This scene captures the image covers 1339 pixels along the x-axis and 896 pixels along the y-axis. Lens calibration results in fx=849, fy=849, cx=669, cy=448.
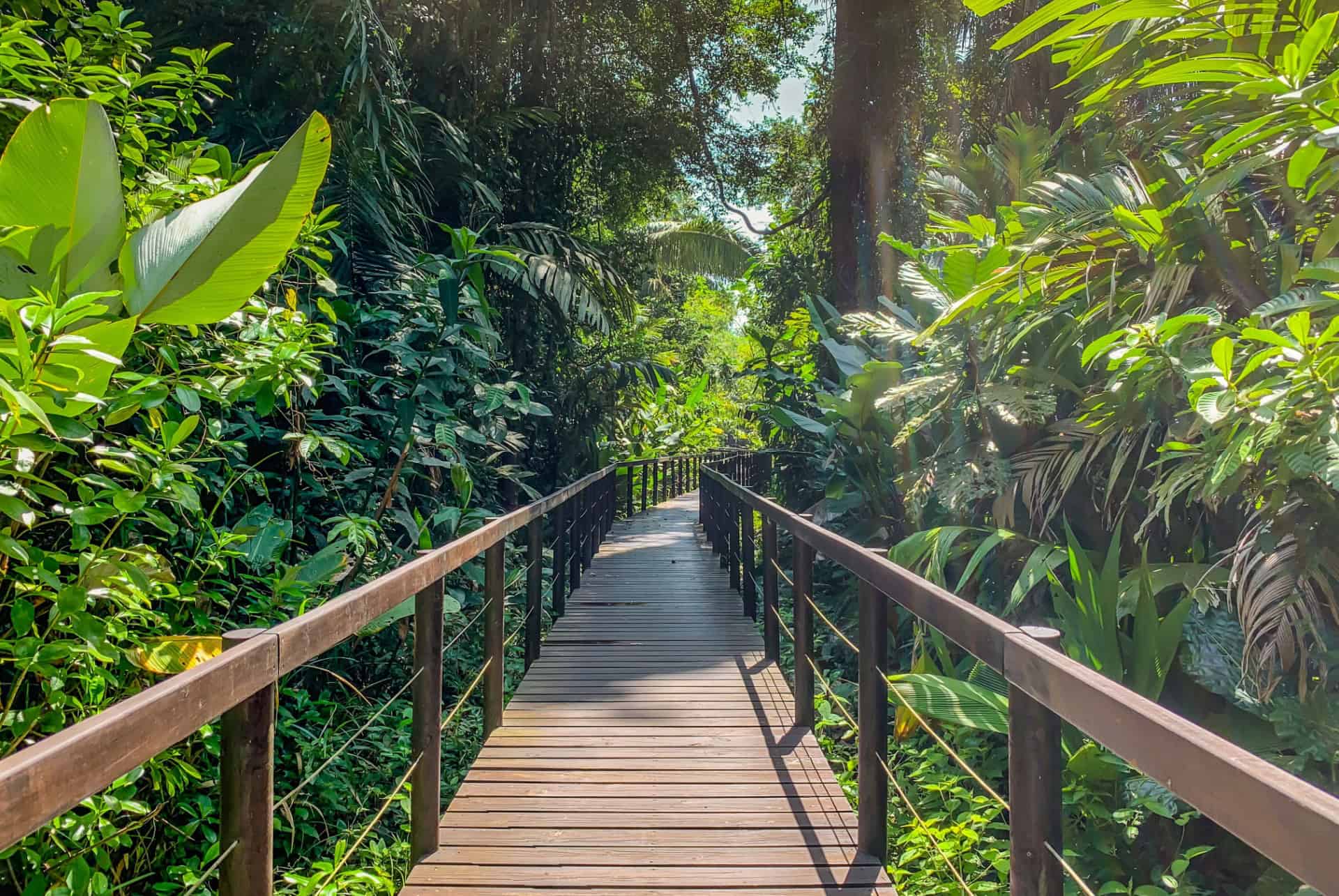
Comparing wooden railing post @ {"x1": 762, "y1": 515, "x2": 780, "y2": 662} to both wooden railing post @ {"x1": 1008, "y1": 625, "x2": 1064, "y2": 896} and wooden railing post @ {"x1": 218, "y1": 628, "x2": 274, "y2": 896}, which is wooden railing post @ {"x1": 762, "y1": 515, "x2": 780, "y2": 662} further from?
wooden railing post @ {"x1": 218, "y1": 628, "x2": 274, "y2": 896}

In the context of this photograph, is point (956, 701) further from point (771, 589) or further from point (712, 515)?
point (712, 515)

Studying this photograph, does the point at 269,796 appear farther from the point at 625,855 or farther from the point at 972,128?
the point at 972,128

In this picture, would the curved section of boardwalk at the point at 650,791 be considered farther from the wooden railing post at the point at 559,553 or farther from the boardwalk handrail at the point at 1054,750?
the wooden railing post at the point at 559,553

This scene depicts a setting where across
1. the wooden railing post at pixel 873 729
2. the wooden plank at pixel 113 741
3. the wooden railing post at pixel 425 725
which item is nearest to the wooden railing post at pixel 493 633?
the wooden railing post at pixel 425 725

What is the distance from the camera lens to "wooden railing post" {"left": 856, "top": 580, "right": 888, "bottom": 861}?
242 cm

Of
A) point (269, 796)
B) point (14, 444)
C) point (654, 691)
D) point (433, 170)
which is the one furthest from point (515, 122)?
point (269, 796)

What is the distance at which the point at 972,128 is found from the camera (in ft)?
32.9

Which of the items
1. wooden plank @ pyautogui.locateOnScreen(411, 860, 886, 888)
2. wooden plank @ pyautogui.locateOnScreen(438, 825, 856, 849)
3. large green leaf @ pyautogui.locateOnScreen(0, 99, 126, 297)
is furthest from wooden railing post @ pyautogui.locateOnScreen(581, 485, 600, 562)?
large green leaf @ pyautogui.locateOnScreen(0, 99, 126, 297)

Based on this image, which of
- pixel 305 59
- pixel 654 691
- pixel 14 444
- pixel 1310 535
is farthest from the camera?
pixel 305 59

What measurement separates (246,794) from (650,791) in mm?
1774

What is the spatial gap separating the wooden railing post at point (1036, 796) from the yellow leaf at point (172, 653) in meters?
1.82

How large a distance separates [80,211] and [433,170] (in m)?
4.68

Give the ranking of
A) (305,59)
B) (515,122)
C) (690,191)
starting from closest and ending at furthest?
(305,59), (515,122), (690,191)

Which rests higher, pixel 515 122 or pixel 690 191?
pixel 690 191
